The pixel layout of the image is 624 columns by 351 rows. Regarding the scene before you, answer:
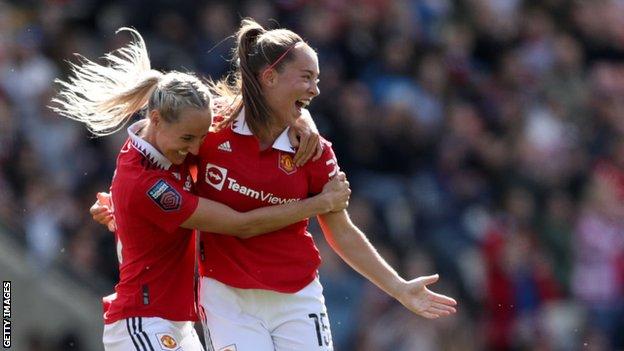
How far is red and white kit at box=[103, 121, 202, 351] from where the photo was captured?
673cm

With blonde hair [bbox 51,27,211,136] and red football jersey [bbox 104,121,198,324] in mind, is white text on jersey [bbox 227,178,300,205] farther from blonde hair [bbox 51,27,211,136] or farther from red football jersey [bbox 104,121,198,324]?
blonde hair [bbox 51,27,211,136]

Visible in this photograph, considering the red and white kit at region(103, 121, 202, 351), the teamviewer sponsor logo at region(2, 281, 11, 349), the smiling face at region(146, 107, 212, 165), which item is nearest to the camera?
the smiling face at region(146, 107, 212, 165)

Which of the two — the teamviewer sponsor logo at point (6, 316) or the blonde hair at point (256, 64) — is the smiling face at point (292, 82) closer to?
the blonde hair at point (256, 64)

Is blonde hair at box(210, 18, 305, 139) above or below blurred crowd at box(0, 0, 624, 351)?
above

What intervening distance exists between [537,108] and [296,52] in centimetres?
762

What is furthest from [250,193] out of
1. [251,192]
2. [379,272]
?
[379,272]

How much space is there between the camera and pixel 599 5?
15.3 m

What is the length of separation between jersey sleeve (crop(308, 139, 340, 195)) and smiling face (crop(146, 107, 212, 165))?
1.86ft

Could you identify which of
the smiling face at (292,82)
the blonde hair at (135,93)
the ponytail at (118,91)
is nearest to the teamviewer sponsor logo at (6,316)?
the blonde hair at (135,93)

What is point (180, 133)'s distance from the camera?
262 inches

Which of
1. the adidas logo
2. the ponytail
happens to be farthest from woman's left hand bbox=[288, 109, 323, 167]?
the ponytail

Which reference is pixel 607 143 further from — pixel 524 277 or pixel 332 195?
pixel 332 195

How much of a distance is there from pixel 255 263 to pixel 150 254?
0.48m

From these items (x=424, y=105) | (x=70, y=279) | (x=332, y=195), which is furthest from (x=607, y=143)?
(x=332, y=195)
